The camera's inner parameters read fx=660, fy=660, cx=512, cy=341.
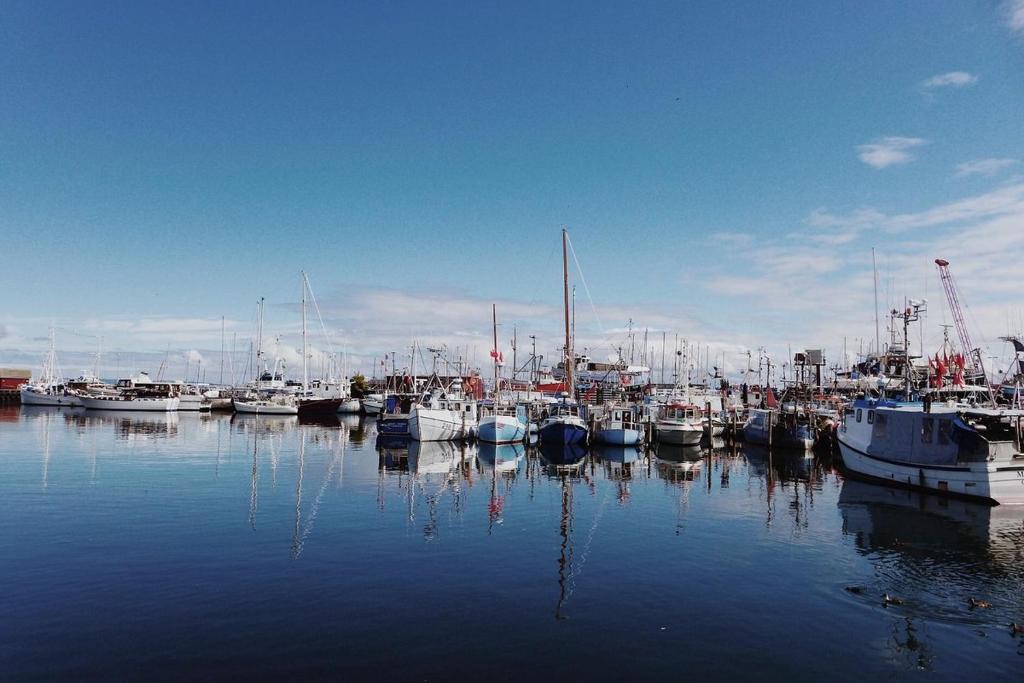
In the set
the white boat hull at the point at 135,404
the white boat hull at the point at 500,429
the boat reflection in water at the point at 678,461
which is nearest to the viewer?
the boat reflection in water at the point at 678,461

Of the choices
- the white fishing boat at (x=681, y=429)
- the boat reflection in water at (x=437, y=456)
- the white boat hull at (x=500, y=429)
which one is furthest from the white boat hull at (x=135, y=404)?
the white fishing boat at (x=681, y=429)

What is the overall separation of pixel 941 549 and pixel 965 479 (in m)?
12.6

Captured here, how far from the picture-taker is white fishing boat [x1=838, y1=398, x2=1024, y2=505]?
35906mm

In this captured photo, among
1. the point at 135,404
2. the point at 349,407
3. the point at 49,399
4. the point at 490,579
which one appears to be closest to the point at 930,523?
the point at 490,579

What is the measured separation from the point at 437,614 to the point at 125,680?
300 inches

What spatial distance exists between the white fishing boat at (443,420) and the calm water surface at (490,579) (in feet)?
85.2

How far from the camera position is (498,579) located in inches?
870

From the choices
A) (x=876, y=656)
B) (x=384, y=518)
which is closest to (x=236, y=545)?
(x=384, y=518)

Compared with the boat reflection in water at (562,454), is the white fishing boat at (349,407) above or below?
above

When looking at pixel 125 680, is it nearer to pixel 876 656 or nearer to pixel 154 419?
pixel 876 656

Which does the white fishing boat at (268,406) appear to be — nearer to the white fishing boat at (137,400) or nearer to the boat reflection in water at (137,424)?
the boat reflection in water at (137,424)

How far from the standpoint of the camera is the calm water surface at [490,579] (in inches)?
621

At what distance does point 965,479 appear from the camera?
121 feet

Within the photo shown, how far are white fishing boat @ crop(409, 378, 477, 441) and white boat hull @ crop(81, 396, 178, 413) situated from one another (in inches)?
2580
